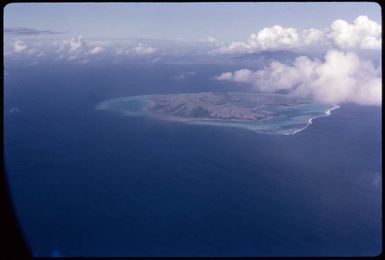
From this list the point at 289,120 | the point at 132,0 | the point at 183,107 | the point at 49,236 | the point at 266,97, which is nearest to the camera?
the point at 132,0

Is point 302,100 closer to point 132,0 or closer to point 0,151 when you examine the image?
point 132,0

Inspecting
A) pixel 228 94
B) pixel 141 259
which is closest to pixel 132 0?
pixel 141 259

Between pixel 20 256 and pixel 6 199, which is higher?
pixel 6 199

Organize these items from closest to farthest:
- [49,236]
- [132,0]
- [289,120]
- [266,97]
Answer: [132,0]
[49,236]
[266,97]
[289,120]

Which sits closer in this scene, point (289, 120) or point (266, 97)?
point (266, 97)

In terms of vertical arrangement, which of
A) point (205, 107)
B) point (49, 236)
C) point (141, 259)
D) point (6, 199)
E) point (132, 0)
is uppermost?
point (132, 0)

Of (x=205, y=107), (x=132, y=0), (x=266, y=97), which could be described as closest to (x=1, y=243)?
(x=132, y=0)

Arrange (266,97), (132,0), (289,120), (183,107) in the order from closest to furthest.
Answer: (132,0), (183,107), (266,97), (289,120)

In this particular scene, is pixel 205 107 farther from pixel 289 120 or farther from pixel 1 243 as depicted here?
pixel 1 243

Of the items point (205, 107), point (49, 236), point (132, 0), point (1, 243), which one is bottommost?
point (49, 236)
